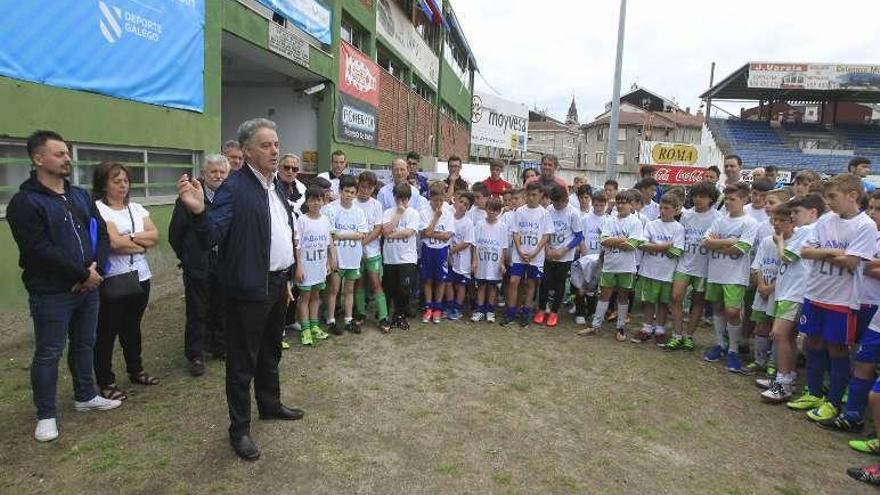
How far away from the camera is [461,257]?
22.2ft

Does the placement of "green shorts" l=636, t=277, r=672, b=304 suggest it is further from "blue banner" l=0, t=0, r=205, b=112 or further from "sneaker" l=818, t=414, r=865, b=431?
"blue banner" l=0, t=0, r=205, b=112

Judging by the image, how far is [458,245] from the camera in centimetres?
675

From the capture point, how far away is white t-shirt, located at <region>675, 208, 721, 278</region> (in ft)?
19.1

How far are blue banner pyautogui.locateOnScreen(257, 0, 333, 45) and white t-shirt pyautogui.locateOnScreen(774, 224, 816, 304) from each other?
9052mm

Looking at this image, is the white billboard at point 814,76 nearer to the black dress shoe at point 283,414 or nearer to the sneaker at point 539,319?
the sneaker at point 539,319

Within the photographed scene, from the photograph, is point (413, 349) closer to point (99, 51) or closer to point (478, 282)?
point (478, 282)

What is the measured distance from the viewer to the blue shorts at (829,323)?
4.18m

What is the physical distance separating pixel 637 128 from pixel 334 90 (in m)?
53.7

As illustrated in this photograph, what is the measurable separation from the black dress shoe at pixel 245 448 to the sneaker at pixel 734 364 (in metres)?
4.62

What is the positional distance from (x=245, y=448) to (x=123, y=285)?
1.63 meters

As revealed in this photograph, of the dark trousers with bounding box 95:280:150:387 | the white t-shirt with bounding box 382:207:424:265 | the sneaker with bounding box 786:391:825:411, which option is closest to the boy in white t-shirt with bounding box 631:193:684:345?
the sneaker with bounding box 786:391:825:411

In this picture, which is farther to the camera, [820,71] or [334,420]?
[820,71]

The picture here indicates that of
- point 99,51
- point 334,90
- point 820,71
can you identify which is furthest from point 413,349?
point 820,71

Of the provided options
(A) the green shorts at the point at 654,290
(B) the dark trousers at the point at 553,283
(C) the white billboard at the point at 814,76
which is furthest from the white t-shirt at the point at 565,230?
(C) the white billboard at the point at 814,76
